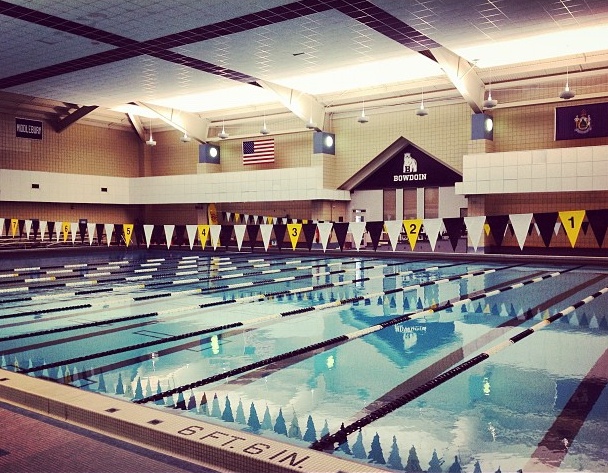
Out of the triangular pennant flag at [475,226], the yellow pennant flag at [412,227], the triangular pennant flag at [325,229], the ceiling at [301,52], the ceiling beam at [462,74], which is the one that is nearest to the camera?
the ceiling at [301,52]

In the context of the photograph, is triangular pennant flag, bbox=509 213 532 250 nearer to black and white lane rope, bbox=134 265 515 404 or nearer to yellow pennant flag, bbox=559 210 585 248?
yellow pennant flag, bbox=559 210 585 248

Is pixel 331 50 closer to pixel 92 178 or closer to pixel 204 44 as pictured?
pixel 204 44

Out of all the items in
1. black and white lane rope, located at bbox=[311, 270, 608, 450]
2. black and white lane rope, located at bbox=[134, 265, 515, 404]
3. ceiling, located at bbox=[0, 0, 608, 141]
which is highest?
ceiling, located at bbox=[0, 0, 608, 141]

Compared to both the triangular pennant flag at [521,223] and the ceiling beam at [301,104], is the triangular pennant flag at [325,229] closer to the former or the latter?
the triangular pennant flag at [521,223]

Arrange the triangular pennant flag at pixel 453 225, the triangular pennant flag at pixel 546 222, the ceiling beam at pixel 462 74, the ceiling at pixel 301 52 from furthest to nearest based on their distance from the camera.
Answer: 1. the ceiling beam at pixel 462 74
2. the triangular pennant flag at pixel 453 225
3. the ceiling at pixel 301 52
4. the triangular pennant flag at pixel 546 222

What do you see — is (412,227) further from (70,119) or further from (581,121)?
(70,119)

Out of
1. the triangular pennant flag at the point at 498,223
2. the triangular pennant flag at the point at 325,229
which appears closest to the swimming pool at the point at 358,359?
the triangular pennant flag at the point at 498,223

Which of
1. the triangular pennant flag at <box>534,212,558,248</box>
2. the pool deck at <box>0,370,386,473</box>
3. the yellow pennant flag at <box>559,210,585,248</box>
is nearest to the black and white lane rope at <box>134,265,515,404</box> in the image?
the pool deck at <box>0,370,386,473</box>

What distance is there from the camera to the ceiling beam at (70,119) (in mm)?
24422

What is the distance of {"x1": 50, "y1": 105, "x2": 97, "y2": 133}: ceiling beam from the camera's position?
2442 cm

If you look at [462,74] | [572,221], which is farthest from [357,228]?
[462,74]

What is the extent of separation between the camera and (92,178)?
87.8 feet

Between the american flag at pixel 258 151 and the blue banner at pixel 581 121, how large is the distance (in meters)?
11.8

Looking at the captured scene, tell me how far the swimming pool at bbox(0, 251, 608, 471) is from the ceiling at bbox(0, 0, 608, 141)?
223 inches
